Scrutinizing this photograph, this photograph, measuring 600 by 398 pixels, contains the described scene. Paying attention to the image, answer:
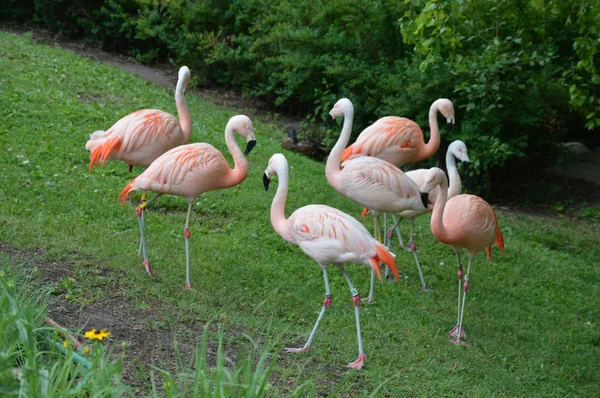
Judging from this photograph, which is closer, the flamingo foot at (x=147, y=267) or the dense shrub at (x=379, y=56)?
the flamingo foot at (x=147, y=267)

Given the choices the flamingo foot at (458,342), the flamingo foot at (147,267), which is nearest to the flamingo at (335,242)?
the flamingo foot at (458,342)

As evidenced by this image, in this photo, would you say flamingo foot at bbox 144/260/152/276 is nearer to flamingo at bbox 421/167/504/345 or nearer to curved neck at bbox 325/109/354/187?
curved neck at bbox 325/109/354/187

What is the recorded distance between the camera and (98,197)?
7430 millimetres

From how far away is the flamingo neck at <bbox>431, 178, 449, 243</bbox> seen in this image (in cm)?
603

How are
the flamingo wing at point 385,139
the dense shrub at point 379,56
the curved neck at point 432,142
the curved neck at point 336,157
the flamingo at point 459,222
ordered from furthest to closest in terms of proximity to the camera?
the dense shrub at point 379,56
the curved neck at point 432,142
the flamingo wing at point 385,139
the curved neck at point 336,157
the flamingo at point 459,222

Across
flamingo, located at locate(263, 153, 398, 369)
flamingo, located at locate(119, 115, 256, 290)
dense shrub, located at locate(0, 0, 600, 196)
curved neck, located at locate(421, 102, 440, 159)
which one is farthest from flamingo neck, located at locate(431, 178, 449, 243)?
curved neck, located at locate(421, 102, 440, 159)

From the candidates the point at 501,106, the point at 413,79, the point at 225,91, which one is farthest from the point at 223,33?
the point at 501,106

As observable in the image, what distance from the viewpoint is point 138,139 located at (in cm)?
637

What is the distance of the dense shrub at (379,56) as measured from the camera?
9516mm

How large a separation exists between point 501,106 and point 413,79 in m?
1.47

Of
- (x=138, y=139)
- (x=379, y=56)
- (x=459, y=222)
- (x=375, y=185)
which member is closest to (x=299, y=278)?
(x=375, y=185)

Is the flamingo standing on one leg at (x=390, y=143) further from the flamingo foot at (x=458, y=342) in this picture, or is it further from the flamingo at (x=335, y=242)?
the flamingo at (x=335, y=242)

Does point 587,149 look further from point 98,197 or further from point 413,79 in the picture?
point 98,197

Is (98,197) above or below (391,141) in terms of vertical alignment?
below
